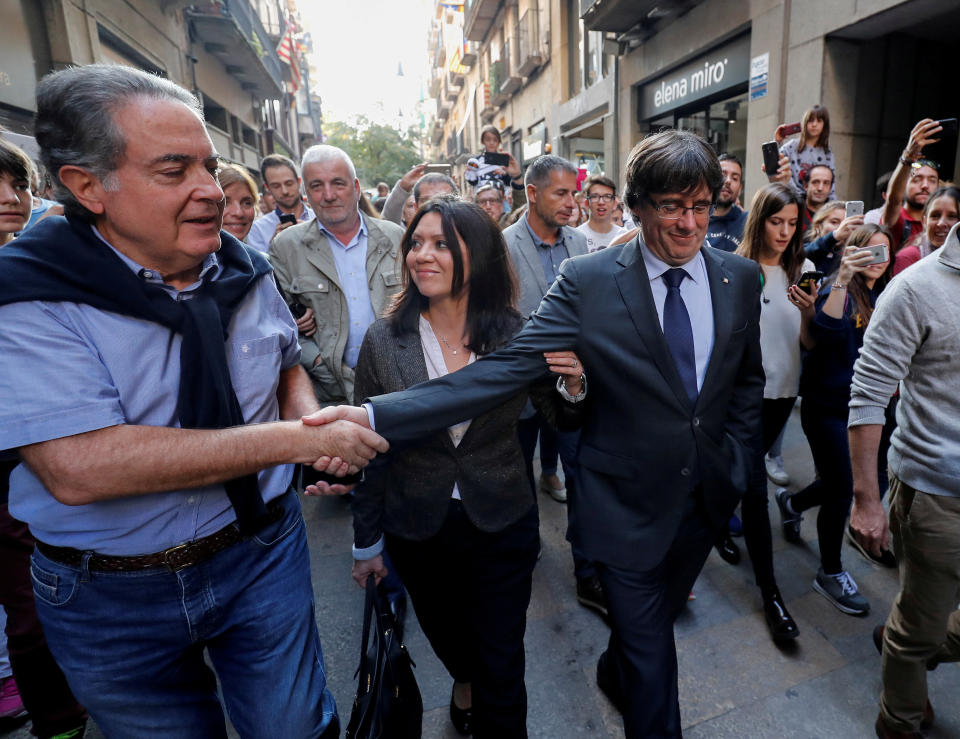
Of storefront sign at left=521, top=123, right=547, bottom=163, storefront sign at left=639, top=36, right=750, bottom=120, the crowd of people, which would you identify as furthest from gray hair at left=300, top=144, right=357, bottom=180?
storefront sign at left=521, top=123, right=547, bottom=163

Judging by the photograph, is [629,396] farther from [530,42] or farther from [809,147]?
[530,42]

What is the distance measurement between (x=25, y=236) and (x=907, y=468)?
2558mm

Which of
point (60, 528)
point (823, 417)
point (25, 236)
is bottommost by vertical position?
point (823, 417)

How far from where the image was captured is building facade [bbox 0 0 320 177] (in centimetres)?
666

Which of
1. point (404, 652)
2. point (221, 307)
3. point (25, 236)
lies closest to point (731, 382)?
point (404, 652)

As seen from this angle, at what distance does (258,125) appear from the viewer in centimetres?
2155

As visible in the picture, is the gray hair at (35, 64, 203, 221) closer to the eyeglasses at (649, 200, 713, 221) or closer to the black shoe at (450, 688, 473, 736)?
the eyeglasses at (649, 200, 713, 221)

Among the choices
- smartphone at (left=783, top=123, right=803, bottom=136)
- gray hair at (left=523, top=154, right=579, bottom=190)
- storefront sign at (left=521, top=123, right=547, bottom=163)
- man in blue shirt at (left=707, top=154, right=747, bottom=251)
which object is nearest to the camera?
gray hair at (left=523, top=154, right=579, bottom=190)

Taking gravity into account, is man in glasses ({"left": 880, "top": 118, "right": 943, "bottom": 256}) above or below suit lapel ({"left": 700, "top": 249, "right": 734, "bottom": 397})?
above

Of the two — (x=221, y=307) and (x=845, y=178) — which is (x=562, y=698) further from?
(x=845, y=178)

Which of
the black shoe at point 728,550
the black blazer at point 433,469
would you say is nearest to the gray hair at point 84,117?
the black blazer at point 433,469

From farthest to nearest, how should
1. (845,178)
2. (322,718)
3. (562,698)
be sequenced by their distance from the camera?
(845,178), (562,698), (322,718)

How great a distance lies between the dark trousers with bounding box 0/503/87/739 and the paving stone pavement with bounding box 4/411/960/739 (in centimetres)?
28

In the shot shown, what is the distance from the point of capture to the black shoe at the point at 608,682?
7.85 feet
